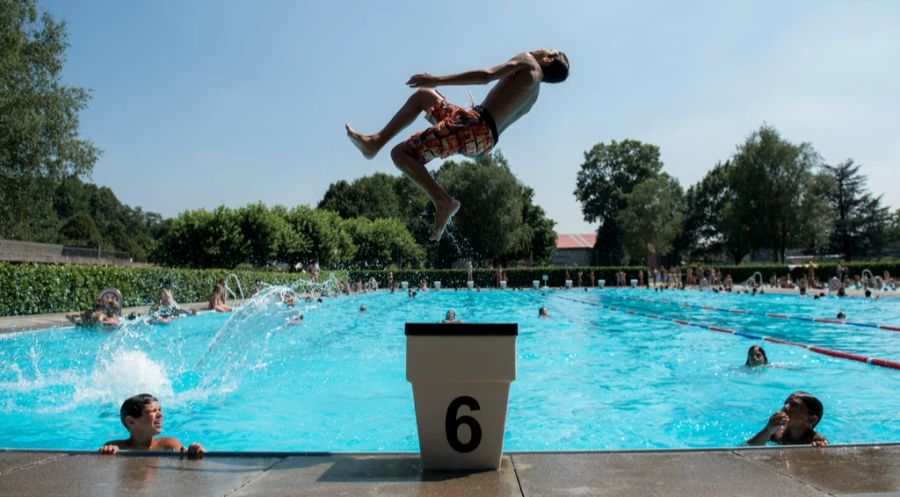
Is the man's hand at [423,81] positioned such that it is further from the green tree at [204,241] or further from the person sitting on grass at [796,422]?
the green tree at [204,241]

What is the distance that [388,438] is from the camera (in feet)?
25.6

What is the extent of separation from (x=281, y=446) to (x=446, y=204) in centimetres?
462

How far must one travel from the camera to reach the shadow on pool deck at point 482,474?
2795 mm

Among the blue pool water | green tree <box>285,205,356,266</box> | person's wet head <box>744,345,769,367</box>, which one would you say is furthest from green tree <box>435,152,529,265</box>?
person's wet head <box>744,345,769,367</box>

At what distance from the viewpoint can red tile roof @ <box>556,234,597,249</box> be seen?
3969 inches

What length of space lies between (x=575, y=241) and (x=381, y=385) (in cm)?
9504

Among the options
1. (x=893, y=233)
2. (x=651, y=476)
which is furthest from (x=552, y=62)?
(x=893, y=233)

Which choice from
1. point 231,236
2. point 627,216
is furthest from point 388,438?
point 627,216

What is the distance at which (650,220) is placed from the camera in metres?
60.0

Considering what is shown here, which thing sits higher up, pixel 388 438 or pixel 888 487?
pixel 888 487

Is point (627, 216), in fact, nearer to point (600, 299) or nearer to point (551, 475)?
point (600, 299)

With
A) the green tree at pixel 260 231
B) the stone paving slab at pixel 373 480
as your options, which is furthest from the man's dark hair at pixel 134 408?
the green tree at pixel 260 231

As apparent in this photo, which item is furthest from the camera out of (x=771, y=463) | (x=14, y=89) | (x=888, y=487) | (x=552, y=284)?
(x=552, y=284)

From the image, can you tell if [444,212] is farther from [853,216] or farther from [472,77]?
[853,216]
